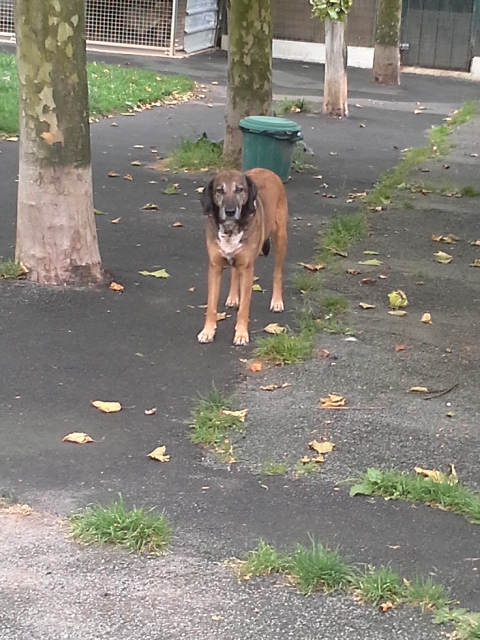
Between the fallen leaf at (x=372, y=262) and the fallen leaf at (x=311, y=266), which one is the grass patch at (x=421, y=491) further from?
the fallen leaf at (x=372, y=262)

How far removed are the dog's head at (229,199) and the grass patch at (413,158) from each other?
4798 mm

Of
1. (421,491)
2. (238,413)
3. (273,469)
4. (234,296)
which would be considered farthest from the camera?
(234,296)

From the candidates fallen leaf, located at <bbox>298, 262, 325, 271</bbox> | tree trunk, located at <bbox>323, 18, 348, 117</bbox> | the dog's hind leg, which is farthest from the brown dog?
tree trunk, located at <bbox>323, 18, 348, 117</bbox>

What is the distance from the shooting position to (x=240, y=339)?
20.2 feet

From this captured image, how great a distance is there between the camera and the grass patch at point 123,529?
376 cm

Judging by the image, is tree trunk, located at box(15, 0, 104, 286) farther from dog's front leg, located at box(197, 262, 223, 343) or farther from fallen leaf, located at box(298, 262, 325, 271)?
fallen leaf, located at box(298, 262, 325, 271)

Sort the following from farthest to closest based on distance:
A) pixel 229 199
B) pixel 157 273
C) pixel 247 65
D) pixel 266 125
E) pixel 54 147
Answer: pixel 247 65 < pixel 266 125 < pixel 157 273 < pixel 54 147 < pixel 229 199

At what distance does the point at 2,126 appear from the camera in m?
13.1

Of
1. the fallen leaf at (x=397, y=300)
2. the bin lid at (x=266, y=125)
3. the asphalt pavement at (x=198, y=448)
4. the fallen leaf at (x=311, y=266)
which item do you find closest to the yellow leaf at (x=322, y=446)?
the asphalt pavement at (x=198, y=448)

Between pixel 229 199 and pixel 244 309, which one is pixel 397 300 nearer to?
pixel 244 309

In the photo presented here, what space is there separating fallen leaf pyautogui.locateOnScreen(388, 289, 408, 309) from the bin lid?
3.73 metres

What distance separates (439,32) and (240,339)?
847 inches

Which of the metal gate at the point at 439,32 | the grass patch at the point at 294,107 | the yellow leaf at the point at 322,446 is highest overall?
the metal gate at the point at 439,32

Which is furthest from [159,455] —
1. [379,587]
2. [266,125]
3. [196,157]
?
[196,157]
